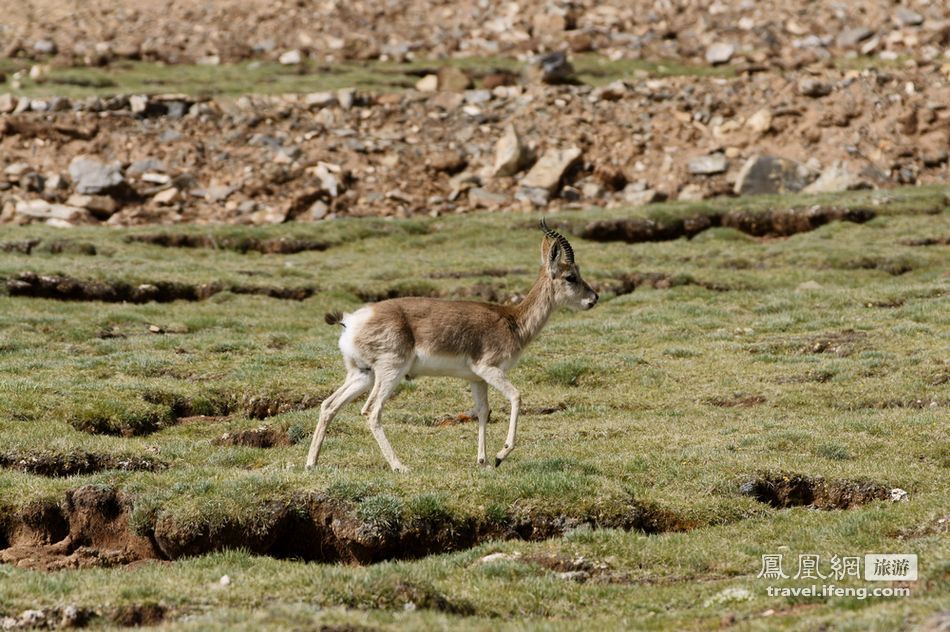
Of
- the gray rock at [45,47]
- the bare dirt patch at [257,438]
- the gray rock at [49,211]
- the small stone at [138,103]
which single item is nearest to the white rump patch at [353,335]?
the bare dirt patch at [257,438]

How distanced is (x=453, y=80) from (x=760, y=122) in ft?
49.5

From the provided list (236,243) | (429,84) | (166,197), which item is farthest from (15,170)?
(429,84)

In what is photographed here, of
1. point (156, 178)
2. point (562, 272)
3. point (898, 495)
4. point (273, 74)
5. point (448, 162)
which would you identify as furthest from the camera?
point (273, 74)

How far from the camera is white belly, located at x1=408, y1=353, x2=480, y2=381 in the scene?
15.9 meters

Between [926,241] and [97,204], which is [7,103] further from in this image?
[926,241]

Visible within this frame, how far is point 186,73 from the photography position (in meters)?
60.4

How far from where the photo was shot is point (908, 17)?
2490 inches

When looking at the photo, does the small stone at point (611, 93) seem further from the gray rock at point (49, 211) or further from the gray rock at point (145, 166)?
the gray rock at point (49, 211)

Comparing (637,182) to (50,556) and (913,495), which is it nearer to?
(913,495)

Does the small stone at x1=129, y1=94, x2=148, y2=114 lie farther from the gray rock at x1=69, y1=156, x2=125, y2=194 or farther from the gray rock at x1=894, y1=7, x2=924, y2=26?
the gray rock at x1=894, y1=7, x2=924, y2=26

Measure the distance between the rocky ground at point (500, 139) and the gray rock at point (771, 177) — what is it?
0.21ft

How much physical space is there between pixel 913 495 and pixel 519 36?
54.0m

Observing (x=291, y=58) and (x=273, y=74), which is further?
(x=291, y=58)

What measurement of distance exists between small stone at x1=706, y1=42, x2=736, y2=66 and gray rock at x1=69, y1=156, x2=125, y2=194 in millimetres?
32272
